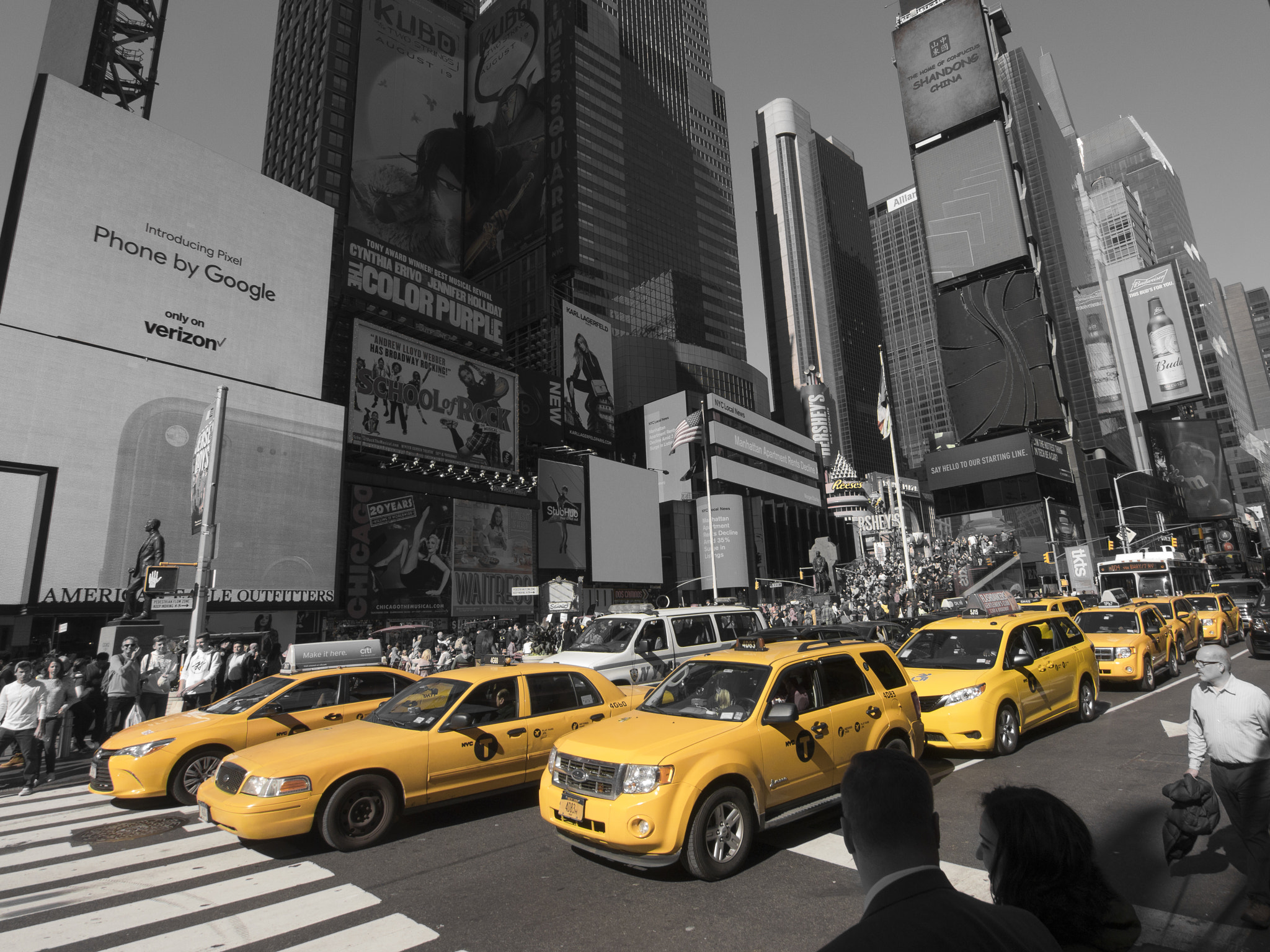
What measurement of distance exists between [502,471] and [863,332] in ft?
510

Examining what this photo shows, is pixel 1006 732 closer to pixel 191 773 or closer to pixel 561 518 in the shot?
pixel 191 773

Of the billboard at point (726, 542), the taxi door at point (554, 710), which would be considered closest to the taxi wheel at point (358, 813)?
the taxi door at point (554, 710)

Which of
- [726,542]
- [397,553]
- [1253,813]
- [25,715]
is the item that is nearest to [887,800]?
[1253,813]

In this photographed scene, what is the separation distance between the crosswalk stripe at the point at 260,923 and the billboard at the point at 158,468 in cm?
2164

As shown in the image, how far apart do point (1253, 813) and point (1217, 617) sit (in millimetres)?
21995

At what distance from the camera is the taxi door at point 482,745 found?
7457mm

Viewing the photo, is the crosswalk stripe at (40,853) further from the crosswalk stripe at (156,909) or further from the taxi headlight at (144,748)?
the crosswalk stripe at (156,909)

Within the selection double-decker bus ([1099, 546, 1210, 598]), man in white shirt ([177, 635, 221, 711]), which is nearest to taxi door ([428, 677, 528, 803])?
man in white shirt ([177, 635, 221, 711])

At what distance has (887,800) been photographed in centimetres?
194

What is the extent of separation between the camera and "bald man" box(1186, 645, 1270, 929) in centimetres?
446

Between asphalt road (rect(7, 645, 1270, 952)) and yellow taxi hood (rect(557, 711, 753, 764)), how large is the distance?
0.98 m

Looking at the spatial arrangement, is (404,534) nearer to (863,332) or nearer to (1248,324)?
(863,332)

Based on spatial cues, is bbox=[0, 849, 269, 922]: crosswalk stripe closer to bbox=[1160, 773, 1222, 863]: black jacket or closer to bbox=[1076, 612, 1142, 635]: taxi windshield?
bbox=[1160, 773, 1222, 863]: black jacket

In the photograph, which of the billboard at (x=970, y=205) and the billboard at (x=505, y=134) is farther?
the billboard at (x=505, y=134)
